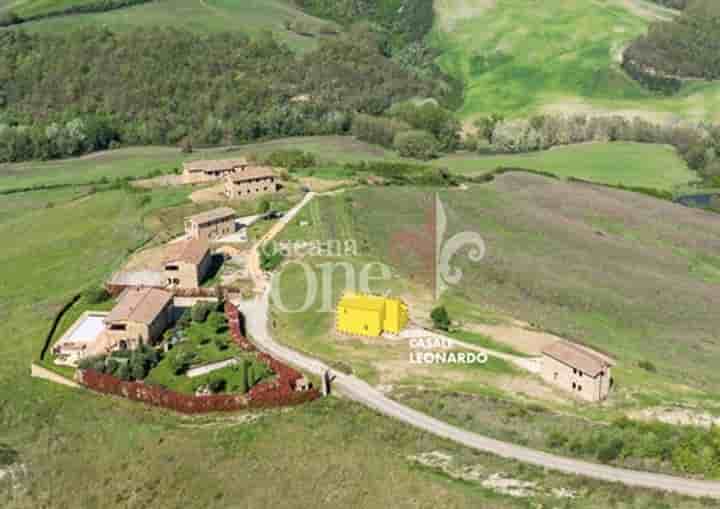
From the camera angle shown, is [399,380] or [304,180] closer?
[399,380]

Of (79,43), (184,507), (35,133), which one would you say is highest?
(79,43)

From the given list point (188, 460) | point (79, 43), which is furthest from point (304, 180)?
point (79, 43)

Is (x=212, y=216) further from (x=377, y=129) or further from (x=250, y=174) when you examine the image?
(x=377, y=129)

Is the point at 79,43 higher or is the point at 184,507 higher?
the point at 79,43

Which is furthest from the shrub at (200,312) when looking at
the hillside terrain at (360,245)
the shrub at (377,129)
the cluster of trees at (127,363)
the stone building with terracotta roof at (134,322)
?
the shrub at (377,129)

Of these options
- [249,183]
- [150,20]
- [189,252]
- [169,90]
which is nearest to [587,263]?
[189,252]

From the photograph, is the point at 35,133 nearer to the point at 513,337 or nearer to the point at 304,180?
the point at 304,180

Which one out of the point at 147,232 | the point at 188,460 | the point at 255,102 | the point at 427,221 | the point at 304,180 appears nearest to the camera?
the point at 188,460

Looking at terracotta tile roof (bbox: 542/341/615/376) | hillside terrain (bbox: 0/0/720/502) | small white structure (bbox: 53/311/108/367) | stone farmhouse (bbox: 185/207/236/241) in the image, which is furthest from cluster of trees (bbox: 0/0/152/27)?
terracotta tile roof (bbox: 542/341/615/376)
